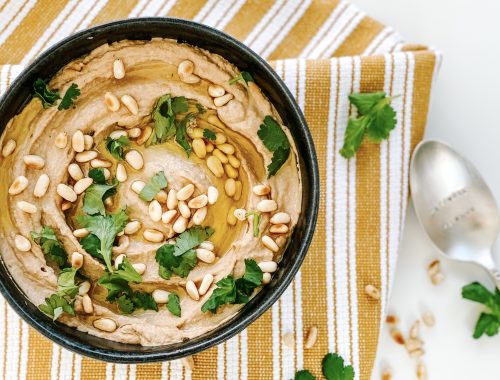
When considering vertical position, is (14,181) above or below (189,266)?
above

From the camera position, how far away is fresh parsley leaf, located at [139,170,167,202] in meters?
1.49

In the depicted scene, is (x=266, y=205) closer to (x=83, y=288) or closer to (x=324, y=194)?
(x=324, y=194)

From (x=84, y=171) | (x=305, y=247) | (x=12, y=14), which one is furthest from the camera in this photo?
(x=12, y=14)

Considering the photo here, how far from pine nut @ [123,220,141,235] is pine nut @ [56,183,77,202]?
0.41 ft

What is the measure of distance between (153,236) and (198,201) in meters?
0.12

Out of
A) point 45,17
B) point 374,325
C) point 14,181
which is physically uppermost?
point 45,17

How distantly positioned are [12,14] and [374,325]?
1.07 metres

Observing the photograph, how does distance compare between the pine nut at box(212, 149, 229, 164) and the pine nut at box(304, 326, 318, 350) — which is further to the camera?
the pine nut at box(304, 326, 318, 350)

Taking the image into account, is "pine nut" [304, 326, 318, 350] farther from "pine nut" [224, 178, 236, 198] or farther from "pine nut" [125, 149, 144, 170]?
"pine nut" [125, 149, 144, 170]

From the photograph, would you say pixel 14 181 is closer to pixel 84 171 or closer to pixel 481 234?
pixel 84 171

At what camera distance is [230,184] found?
1.51m

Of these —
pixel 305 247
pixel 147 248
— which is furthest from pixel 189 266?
pixel 305 247

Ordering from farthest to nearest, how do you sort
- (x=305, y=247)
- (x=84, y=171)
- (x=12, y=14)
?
(x=12, y=14)
(x=84, y=171)
(x=305, y=247)

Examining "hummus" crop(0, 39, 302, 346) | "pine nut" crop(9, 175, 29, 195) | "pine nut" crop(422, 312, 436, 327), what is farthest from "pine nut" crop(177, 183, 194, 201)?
"pine nut" crop(422, 312, 436, 327)
